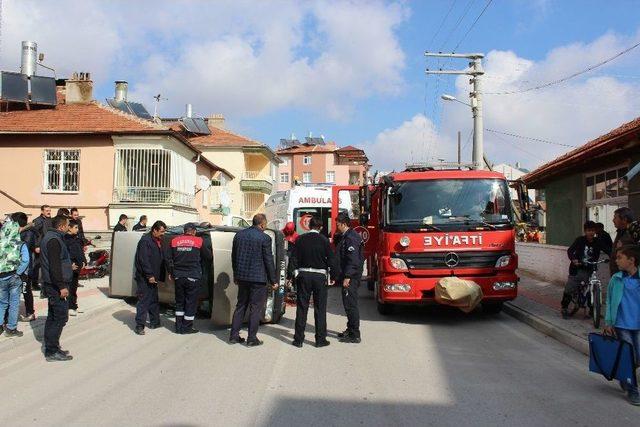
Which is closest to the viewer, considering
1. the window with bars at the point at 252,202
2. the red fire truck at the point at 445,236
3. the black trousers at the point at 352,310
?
the black trousers at the point at 352,310

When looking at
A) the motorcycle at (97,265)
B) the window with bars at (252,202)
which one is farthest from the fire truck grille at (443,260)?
the window with bars at (252,202)

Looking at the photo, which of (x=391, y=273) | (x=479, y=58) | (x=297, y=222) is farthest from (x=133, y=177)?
(x=391, y=273)

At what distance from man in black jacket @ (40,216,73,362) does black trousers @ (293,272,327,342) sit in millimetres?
2900

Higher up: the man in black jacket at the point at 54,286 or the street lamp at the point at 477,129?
the street lamp at the point at 477,129

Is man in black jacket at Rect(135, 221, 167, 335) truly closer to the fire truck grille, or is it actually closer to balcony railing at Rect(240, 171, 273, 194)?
the fire truck grille

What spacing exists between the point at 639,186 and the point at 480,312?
12.6 ft

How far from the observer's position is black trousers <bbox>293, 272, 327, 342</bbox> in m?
7.80

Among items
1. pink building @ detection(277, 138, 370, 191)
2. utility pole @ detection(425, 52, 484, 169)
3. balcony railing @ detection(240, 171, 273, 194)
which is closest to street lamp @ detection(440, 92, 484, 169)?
utility pole @ detection(425, 52, 484, 169)

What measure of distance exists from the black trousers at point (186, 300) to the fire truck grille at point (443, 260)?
130 inches

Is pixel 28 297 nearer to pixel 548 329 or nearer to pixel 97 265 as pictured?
pixel 97 265

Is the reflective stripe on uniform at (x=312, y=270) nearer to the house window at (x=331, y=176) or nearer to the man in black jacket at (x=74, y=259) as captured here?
A: the man in black jacket at (x=74, y=259)

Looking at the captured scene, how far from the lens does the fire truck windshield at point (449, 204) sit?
31.5ft

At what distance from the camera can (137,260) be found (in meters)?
9.00

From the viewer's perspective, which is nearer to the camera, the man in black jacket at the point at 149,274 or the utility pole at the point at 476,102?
the man in black jacket at the point at 149,274
